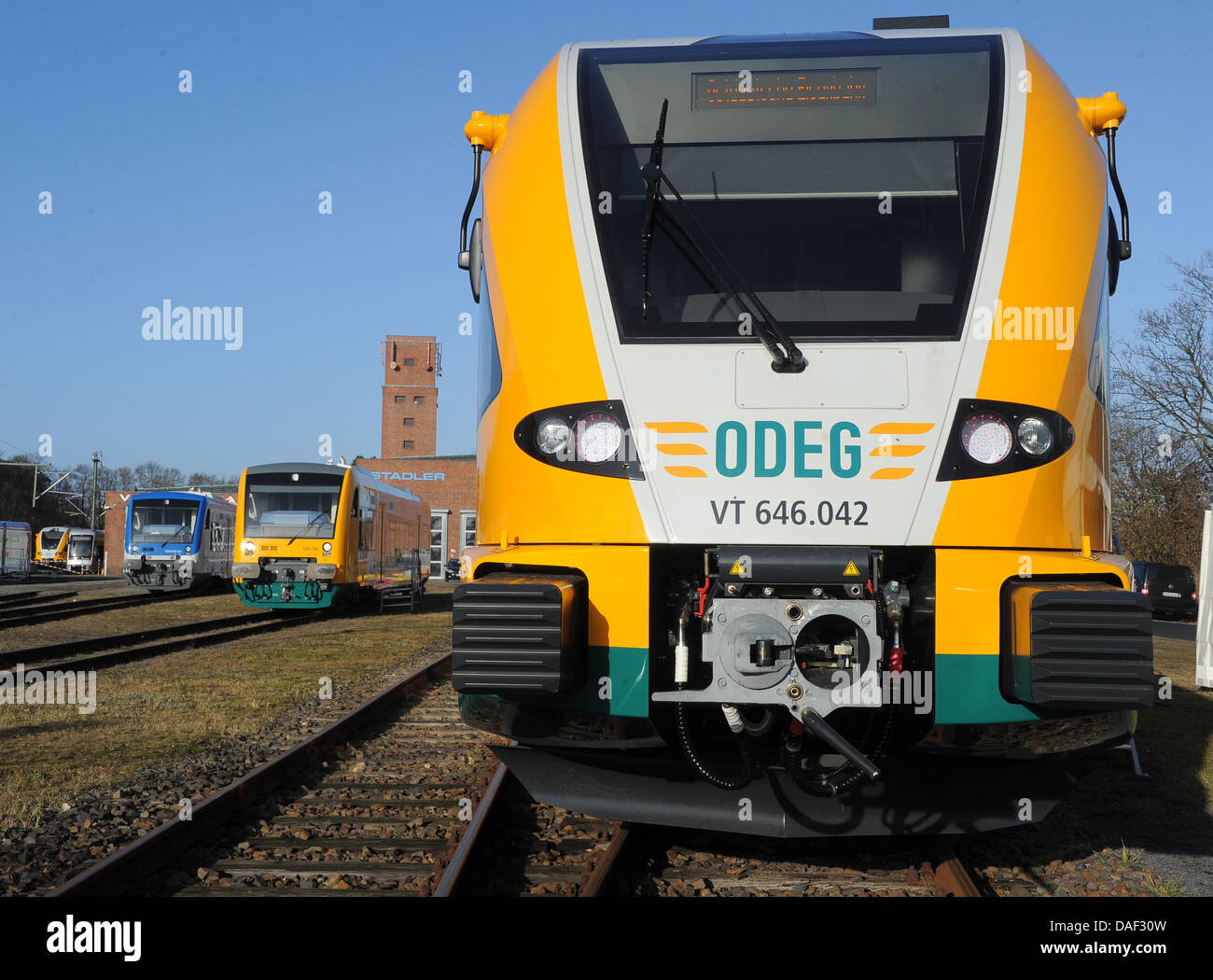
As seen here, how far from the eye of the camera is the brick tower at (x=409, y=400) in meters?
69.8

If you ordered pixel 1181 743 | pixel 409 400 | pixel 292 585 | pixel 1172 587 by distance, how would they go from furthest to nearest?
pixel 409 400, pixel 1172 587, pixel 292 585, pixel 1181 743

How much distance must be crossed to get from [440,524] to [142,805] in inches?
2044

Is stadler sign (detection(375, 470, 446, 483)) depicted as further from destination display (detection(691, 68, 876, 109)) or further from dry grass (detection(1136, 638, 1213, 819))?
destination display (detection(691, 68, 876, 109))

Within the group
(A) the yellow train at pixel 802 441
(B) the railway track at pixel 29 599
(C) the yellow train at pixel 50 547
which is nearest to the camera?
(A) the yellow train at pixel 802 441

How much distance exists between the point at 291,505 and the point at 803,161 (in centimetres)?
1815

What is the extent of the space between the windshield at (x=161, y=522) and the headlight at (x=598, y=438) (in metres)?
28.0

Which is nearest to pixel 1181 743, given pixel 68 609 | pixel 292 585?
pixel 292 585

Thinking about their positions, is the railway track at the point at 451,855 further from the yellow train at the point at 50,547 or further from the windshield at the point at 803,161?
the yellow train at the point at 50,547

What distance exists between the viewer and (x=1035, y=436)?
353cm

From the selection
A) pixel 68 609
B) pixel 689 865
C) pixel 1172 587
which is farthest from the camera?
pixel 1172 587

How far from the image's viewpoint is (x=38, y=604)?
25.0 m

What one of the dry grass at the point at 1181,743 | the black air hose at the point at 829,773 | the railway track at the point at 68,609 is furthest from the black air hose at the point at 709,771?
the railway track at the point at 68,609

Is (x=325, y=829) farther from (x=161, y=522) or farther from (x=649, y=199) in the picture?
(x=161, y=522)

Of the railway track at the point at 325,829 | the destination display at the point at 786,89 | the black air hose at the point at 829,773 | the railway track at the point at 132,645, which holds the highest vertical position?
the destination display at the point at 786,89
